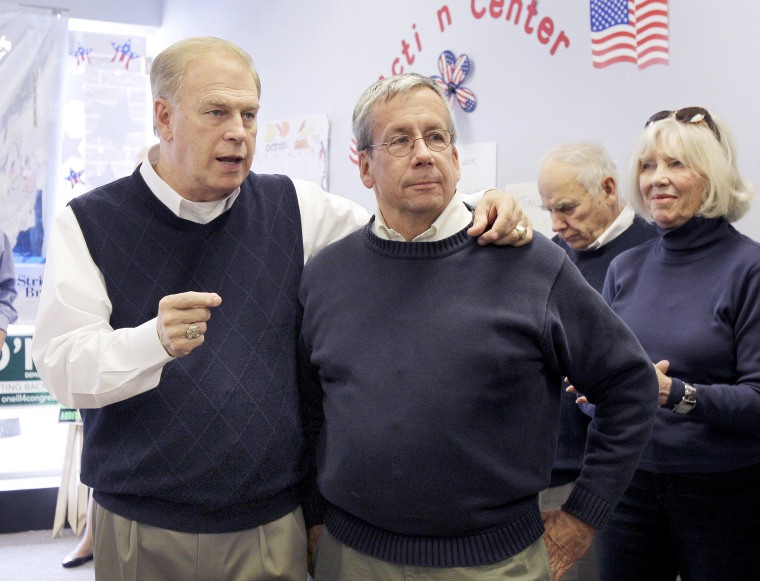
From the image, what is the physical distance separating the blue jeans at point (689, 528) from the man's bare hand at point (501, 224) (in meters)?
0.74

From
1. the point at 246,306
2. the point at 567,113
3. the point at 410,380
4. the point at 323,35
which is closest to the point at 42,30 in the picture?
the point at 323,35

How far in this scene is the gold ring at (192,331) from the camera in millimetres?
1367

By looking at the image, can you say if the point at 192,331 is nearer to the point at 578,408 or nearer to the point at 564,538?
the point at 564,538

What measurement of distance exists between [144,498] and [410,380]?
0.55m

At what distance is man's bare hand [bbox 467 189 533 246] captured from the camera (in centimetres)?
148

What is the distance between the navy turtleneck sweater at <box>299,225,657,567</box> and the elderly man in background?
87cm

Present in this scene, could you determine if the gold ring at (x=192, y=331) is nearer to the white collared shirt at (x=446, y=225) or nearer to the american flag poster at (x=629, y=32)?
the white collared shirt at (x=446, y=225)

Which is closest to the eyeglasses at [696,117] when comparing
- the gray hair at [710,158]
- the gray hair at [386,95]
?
the gray hair at [710,158]

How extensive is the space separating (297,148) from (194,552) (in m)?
3.47

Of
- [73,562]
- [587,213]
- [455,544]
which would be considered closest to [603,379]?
[455,544]

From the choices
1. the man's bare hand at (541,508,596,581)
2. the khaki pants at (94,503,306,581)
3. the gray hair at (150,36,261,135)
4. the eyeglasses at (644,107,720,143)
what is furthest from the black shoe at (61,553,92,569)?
the eyeglasses at (644,107,720,143)

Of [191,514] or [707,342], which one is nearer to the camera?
[191,514]

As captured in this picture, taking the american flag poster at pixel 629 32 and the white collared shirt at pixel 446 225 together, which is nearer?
the white collared shirt at pixel 446 225

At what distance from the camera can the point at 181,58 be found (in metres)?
1.64
